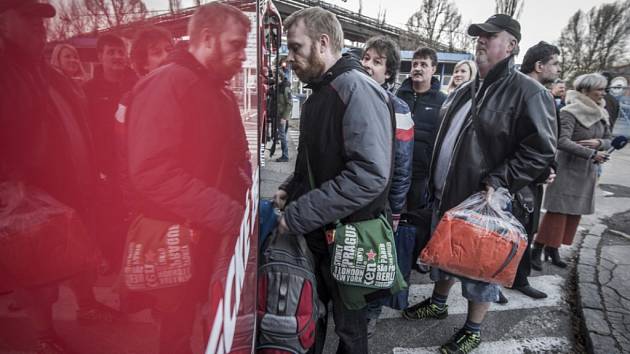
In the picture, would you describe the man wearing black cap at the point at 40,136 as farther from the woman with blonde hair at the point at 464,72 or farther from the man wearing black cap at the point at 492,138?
the woman with blonde hair at the point at 464,72

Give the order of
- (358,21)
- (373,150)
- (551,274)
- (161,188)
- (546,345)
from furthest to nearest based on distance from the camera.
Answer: (358,21), (551,274), (546,345), (373,150), (161,188)

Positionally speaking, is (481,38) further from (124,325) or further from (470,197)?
(124,325)

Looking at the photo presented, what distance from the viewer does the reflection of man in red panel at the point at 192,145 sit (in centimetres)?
40

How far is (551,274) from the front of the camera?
3311 millimetres

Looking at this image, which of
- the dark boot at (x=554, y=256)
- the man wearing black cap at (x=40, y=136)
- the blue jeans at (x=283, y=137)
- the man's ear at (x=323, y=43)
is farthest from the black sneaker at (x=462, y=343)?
the blue jeans at (x=283, y=137)

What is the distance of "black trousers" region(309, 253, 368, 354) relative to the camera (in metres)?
1.75

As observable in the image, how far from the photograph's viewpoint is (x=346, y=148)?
149cm

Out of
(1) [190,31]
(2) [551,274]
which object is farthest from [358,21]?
(1) [190,31]

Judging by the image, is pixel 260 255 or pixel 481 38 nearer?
pixel 260 255

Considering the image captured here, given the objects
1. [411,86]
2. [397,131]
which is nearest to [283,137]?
[411,86]

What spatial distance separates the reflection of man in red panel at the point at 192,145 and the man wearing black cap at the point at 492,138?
1739 millimetres

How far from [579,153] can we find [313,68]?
8.71ft

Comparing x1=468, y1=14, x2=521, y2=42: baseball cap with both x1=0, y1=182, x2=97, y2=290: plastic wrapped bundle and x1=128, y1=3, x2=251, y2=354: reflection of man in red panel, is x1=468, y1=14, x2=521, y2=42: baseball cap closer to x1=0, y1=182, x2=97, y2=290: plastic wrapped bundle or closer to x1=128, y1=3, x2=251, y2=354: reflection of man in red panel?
x1=128, y1=3, x2=251, y2=354: reflection of man in red panel

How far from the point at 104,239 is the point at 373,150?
47.8 inches
